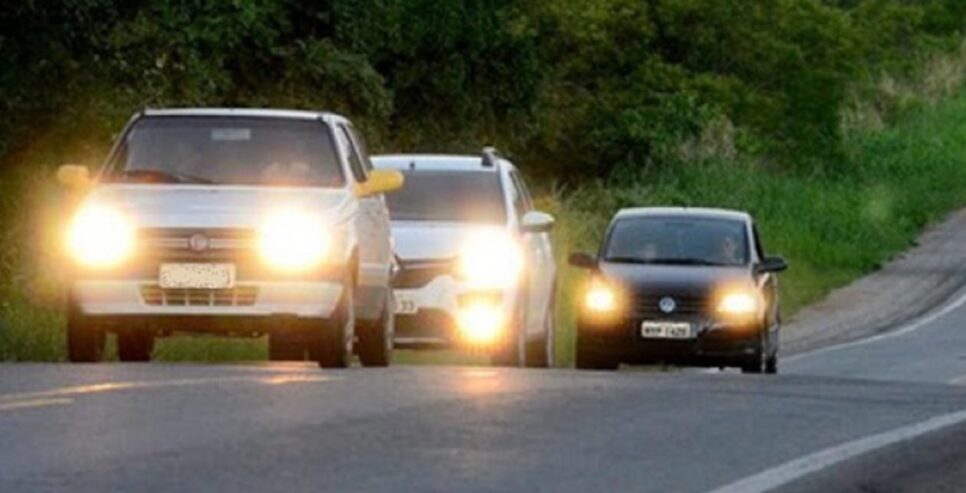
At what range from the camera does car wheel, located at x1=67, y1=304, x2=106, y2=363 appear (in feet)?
67.3

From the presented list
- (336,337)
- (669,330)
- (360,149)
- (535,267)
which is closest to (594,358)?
(669,330)

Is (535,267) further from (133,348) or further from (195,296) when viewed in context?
(195,296)

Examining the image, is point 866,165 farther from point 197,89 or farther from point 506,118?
point 197,89

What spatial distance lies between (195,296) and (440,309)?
5.99 meters

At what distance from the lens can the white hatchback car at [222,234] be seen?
20.2 meters

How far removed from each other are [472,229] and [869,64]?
4861cm

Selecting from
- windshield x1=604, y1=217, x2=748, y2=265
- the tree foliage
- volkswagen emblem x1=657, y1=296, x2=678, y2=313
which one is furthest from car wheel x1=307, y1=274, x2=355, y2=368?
the tree foliage

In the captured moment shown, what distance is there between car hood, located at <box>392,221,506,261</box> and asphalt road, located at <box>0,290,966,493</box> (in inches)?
286

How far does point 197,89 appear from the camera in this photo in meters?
36.0

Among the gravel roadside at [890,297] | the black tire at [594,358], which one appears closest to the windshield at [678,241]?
the black tire at [594,358]

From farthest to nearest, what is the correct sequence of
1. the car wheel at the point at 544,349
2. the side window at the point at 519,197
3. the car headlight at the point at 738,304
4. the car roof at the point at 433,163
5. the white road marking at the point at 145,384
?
the car headlight at the point at 738,304
the car wheel at the point at 544,349
the side window at the point at 519,197
the car roof at the point at 433,163
the white road marking at the point at 145,384

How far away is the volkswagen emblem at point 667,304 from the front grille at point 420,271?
3605mm

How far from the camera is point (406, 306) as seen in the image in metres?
26.0

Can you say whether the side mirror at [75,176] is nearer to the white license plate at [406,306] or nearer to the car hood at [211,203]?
the car hood at [211,203]
